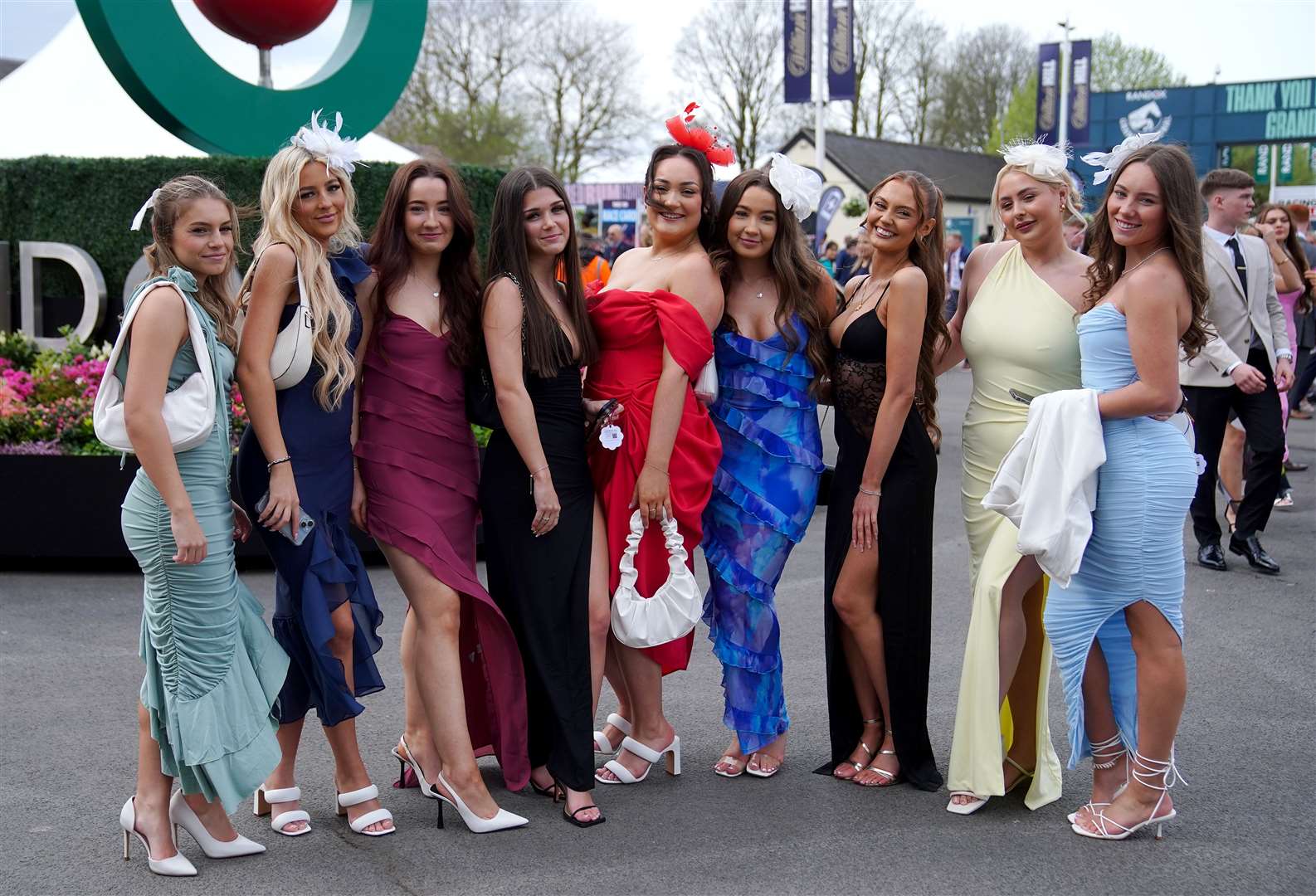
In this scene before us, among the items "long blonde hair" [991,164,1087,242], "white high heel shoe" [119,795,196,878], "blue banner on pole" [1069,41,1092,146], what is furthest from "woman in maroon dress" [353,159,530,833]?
"blue banner on pole" [1069,41,1092,146]

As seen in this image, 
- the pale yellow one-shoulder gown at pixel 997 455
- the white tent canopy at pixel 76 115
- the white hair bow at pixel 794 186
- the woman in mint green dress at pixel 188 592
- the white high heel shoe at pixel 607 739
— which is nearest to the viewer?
the woman in mint green dress at pixel 188 592

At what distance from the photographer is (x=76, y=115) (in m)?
12.6

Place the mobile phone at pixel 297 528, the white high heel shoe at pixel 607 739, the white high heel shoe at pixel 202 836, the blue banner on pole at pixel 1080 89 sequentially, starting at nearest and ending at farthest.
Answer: the white high heel shoe at pixel 202 836
the mobile phone at pixel 297 528
the white high heel shoe at pixel 607 739
the blue banner on pole at pixel 1080 89

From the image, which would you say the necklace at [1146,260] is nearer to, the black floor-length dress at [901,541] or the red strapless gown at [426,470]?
the black floor-length dress at [901,541]

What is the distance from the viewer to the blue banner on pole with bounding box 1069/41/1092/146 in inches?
1444

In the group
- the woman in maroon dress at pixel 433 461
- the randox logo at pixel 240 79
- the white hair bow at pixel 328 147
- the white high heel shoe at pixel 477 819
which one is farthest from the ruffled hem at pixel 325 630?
the randox logo at pixel 240 79

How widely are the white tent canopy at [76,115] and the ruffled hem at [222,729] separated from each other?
950 cm

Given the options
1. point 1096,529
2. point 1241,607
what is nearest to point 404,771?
point 1096,529

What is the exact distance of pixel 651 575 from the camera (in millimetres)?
4027

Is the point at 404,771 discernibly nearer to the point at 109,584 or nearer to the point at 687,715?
the point at 687,715

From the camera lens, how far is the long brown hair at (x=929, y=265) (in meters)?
4.00

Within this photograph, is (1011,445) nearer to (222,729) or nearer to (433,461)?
(433,461)

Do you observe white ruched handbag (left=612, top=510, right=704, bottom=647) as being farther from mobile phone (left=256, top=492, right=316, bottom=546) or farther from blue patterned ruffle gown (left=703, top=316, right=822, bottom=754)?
mobile phone (left=256, top=492, right=316, bottom=546)

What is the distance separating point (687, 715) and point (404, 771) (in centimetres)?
121
